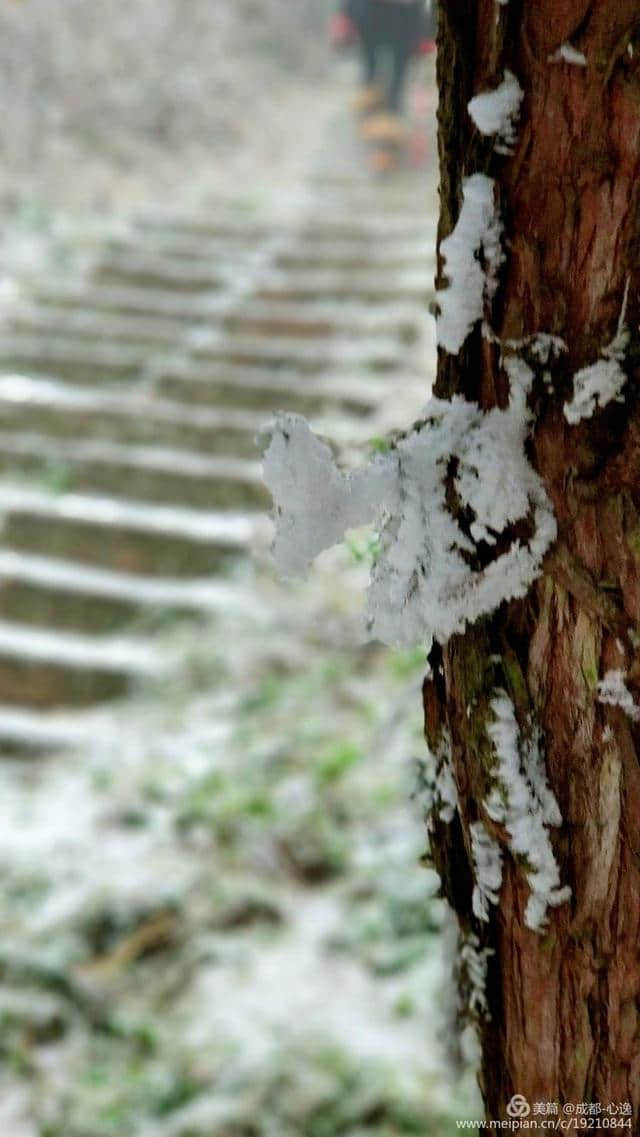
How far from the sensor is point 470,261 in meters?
0.65

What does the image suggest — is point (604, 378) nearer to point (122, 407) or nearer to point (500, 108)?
point (500, 108)

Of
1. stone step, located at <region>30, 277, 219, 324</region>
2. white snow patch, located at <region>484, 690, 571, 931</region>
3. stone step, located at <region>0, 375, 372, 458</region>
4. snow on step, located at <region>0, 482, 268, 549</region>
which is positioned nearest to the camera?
white snow patch, located at <region>484, 690, 571, 931</region>

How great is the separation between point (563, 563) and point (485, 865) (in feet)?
0.69

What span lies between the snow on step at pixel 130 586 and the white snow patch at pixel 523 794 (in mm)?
3140

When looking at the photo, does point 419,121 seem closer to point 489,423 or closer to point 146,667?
point 146,667

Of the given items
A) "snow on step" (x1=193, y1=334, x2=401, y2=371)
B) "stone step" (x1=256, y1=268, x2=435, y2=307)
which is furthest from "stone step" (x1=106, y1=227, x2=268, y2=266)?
"snow on step" (x1=193, y1=334, x2=401, y2=371)

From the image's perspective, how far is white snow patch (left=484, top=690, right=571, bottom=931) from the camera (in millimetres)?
707

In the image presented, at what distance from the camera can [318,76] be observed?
1154cm

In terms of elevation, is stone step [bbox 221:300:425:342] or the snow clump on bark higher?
stone step [bbox 221:300:425:342]

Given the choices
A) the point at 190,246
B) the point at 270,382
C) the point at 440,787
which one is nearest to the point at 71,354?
the point at 270,382

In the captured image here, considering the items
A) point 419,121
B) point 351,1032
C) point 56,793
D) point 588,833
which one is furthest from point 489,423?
point 419,121

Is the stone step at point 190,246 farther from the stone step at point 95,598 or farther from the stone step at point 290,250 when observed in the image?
the stone step at point 95,598

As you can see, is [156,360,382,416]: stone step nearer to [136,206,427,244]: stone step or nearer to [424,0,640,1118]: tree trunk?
[136,206,427,244]: stone step

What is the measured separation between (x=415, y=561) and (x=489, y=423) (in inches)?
3.7
